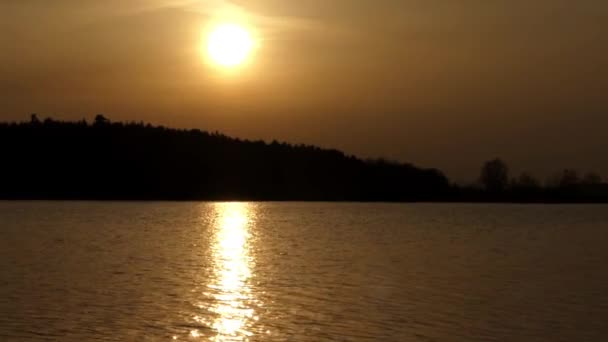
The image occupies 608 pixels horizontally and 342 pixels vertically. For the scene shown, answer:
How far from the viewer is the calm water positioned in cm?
2791

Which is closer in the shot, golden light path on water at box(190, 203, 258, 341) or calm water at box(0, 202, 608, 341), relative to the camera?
golden light path on water at box(190, 203, 258, 341)

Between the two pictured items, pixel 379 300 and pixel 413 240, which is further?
pixel 413 240

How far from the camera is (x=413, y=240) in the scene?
79.1 meters

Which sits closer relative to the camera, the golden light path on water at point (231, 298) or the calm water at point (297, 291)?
the golden light path on water at point (231, 298)

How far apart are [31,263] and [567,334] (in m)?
32.5

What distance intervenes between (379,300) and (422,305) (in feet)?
6.97

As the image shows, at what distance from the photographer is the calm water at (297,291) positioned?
27.9 metres

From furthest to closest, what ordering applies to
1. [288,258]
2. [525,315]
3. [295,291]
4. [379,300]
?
[288,258] → [295,291] → [379,300] → [525,315]

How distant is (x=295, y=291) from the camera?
38.4 meters

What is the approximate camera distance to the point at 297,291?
1512 inches

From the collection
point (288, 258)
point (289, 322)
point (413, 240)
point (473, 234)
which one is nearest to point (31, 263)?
point (288, 258)

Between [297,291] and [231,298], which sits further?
[297,291]

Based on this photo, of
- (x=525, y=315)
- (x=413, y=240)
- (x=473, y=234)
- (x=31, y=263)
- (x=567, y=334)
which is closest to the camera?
(x=567, y=334)

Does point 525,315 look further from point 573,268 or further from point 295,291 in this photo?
point 573,268
